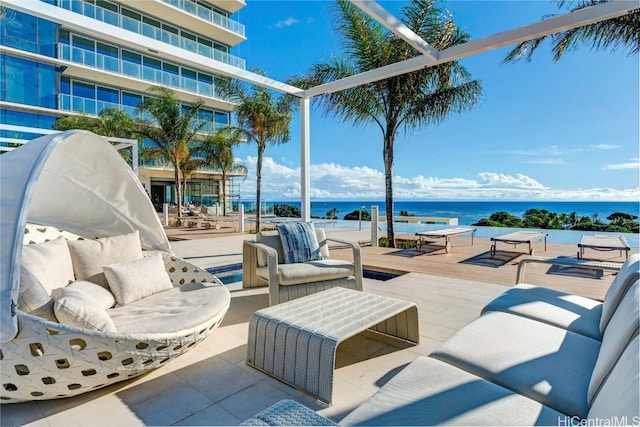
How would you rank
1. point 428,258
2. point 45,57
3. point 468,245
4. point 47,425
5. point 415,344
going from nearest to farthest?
1. point 47,425
2. point 415,344
3. point 428,258
4. point 468,245
5. point 45,57

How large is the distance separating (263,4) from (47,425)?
436 inches

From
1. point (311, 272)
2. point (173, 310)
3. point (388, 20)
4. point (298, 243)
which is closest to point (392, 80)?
point (388, 20)

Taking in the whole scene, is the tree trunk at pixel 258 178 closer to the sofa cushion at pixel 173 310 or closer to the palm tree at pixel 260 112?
the palm tree at pixel 260 112

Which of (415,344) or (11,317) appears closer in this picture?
(11,317)

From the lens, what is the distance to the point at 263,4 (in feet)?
33.1

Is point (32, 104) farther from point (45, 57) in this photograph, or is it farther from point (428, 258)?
point (428, 258)

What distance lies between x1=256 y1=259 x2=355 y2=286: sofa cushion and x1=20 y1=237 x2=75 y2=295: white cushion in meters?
1.84

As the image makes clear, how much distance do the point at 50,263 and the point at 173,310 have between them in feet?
3.29

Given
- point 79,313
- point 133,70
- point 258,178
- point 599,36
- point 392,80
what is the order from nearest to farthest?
point 79,313, point 599,36, point 392,80, point 258,178, point 133,70

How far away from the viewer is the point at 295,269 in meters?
3.70

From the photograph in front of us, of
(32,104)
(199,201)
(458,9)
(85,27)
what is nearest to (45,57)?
(32,104)

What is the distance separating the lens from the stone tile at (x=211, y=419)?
6.17ft

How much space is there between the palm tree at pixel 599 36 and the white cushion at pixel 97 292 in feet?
21.1

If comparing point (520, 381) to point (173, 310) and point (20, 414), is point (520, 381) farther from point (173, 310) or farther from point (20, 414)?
point (20, 414)
